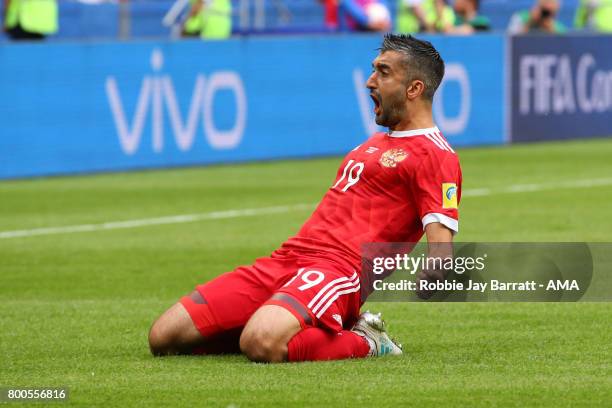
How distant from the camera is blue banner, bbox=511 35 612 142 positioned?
2411 cm

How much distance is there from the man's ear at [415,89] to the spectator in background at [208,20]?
Answer: 1568 cm

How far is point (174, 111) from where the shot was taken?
19.8 metres

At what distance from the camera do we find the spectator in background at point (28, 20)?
20438 millimetres

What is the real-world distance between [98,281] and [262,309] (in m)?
3.66

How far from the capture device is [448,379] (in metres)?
7.36

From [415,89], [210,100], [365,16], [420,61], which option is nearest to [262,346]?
[415,89]

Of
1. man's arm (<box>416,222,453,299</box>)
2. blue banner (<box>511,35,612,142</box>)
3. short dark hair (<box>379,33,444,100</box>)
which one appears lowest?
blue banner (<box>511,35,612,142</box>)

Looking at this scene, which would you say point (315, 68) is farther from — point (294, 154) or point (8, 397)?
point (8, 397)

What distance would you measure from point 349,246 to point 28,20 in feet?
43.7

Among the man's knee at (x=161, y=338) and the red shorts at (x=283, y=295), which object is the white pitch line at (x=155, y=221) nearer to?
the man's knee at (x=161, y=338)

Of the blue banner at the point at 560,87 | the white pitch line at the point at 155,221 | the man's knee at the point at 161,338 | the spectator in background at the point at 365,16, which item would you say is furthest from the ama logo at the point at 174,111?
the man's knee at the point at 161,338

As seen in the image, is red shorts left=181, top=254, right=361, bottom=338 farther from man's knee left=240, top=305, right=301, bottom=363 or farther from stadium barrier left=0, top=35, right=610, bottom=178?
stadium barrier left=0, top=35, right=610, bottom=178

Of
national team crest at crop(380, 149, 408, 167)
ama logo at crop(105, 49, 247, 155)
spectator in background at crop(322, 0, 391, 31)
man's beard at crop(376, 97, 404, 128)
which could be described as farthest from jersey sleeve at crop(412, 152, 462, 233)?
spectator in background at crop(322, 0, 391, 31)

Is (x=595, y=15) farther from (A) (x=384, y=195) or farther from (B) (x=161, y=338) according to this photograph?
(B) (x=161, y=338)
